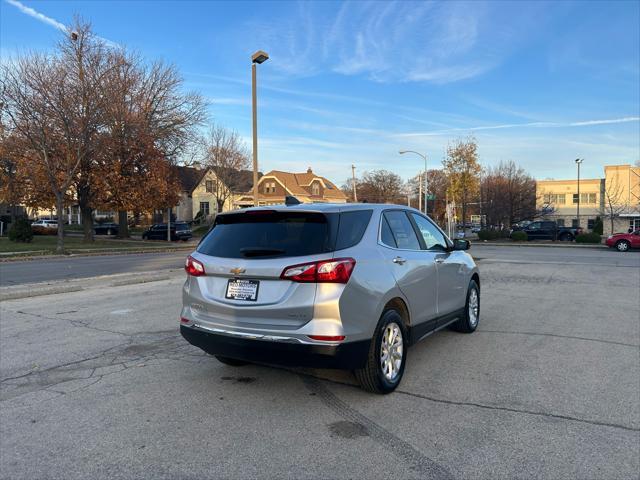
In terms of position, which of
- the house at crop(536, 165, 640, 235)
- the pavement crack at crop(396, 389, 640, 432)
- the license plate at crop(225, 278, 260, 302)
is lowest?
the pavement crack at crop(396, 389, 640, 432)

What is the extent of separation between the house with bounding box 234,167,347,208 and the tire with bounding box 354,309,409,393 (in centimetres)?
5248

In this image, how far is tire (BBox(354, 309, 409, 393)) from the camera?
13.6 feet

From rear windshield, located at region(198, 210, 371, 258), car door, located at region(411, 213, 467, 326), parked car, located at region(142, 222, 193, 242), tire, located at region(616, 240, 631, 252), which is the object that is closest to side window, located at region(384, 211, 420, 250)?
car door, located at region(411, 213, 467, 326)

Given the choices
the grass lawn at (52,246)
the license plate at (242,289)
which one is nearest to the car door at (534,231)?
the grass lawn at (52,246)

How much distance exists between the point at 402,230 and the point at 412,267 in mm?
475

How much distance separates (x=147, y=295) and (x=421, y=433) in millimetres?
8155

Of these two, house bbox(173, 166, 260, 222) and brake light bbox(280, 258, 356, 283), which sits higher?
house bbox(173, 166, 260, 222)

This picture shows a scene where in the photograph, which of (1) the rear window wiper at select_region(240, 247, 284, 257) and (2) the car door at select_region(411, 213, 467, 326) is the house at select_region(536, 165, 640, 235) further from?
(1) the rear window wiper at select_region(240, 247, 284, 257)

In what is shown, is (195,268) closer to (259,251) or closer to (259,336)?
(259,251)

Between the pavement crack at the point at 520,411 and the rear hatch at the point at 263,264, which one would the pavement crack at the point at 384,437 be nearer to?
the pavement crack at the point at 520,411

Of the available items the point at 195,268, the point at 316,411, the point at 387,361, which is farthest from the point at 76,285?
the point at 387,361

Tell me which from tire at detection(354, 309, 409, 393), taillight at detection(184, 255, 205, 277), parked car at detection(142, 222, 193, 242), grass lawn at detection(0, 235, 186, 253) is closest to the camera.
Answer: tire at detection(354, 309, 409, 393)

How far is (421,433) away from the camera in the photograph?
3604 mm

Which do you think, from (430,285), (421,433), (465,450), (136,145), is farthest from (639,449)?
(136,145)
